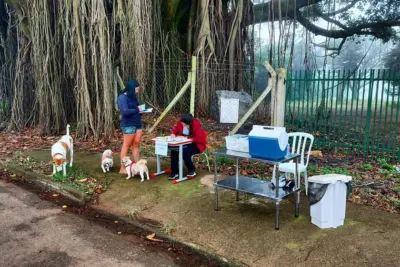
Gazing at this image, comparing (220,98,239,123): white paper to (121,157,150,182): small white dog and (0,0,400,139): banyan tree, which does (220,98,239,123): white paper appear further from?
(121,157,150,182): small white dog

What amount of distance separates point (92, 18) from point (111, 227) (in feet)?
16.3

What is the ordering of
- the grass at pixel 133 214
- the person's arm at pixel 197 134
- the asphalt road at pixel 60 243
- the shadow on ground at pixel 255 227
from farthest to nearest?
1. the person's arm at pixel 197 134
2. the grass at pixel 133 214
3. the asphalt road at pixel 60 243
4. the shadow on ground at pixel 255 227

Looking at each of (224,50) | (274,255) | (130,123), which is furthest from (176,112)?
(274,255)

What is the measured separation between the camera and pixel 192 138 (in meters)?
5.32

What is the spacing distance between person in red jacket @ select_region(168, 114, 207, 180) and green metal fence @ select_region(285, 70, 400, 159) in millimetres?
2901

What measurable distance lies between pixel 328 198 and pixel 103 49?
585cm

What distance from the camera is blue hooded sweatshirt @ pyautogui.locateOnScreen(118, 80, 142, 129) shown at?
5.35 meters

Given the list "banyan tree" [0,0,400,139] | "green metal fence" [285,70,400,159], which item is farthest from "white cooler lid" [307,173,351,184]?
"banyan tree" [0,0,400,139]

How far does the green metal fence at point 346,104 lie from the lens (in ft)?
21.2

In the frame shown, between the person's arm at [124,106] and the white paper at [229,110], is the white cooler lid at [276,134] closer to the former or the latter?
the person's arm at [124,106]

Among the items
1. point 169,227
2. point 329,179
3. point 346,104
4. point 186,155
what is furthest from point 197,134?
point 346,104

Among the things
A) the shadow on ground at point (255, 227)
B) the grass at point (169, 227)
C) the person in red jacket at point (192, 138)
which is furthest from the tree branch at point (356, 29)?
the grass at point (169, 227)

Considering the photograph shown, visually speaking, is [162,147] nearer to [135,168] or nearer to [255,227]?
[135,168]

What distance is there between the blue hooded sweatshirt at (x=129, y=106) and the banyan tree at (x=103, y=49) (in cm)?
265
